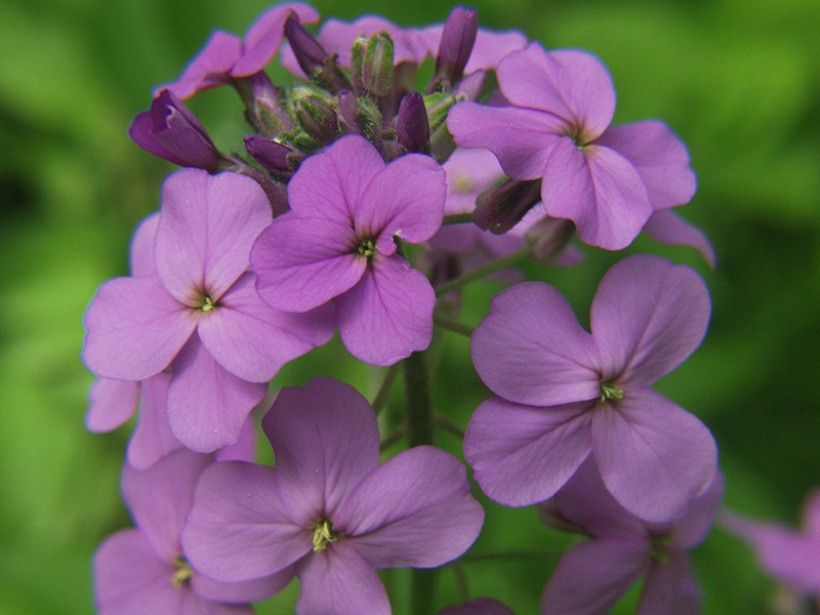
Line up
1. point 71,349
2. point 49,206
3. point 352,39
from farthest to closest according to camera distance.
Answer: point 49,206
point 71,349
point 352,39

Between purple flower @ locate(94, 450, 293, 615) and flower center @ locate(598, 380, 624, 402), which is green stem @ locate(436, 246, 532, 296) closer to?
flower center @ locate(598, 380, 624, 402)

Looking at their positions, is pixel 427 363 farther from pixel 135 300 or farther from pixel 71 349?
pixel 71 349

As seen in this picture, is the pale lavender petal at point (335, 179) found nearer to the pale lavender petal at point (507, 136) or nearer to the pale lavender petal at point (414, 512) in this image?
the pale lavender petal at point (507, 136)

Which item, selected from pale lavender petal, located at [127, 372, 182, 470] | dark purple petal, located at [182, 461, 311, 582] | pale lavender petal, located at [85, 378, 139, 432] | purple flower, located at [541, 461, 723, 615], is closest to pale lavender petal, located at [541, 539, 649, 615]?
purple flower, located at [541, 461, 723, 615]

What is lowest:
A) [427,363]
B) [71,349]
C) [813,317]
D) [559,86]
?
[813,317]

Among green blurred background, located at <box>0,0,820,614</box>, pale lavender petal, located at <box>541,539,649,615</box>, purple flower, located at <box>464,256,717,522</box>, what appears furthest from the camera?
green blurred background, located at <box>0,0,820,614</box>

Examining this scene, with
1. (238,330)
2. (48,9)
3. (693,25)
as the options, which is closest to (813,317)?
(693,25)

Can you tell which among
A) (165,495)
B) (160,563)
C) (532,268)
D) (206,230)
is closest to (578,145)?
(206,230)
